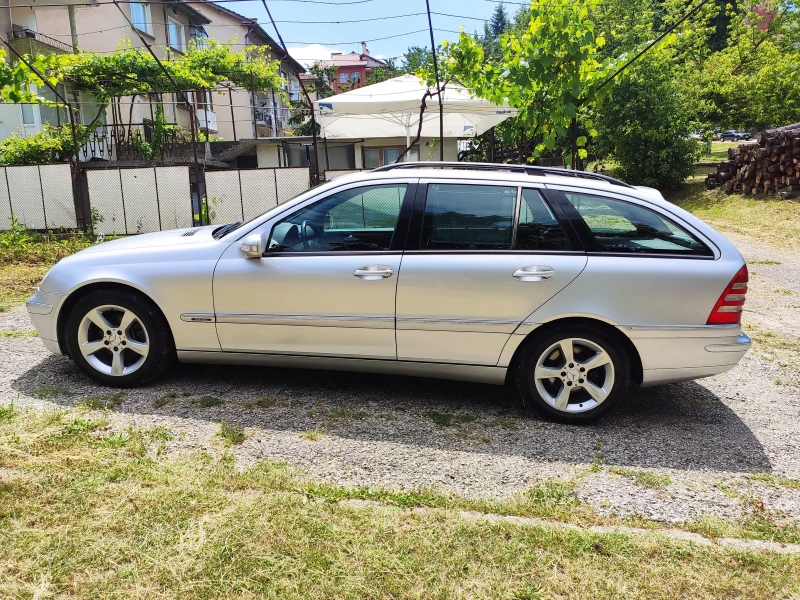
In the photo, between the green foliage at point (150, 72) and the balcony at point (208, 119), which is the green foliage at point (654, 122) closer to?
the green foliage at point (150, 72)

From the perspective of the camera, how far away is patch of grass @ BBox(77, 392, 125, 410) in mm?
4102

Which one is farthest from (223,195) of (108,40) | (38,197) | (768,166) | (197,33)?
(197,33)

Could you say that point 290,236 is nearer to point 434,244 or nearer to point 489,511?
point 434,244

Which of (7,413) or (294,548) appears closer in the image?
(294,548)

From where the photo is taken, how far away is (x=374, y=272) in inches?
160

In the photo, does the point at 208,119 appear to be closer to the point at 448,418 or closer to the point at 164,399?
the point at 164,399

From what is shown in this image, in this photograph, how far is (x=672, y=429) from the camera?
411cm

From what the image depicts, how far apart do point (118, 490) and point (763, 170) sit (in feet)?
57.4

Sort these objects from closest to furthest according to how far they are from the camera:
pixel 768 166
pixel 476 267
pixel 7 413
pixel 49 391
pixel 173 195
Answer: pixel 7 413
pixel 476 267
pixel 49 391
pixel 173 195
pixel 768 166

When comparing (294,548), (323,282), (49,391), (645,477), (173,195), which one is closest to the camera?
(294,548)

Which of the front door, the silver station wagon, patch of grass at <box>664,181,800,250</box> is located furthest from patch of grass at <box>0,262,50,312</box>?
patch of grass at <box>664,181,800,250</box>

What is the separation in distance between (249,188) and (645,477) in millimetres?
9799

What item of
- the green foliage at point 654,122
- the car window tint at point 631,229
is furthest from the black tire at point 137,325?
the green foliage at point 654,122

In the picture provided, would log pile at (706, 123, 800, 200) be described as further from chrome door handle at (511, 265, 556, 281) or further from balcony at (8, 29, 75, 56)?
balcony at (8, 29, 75, 56)
